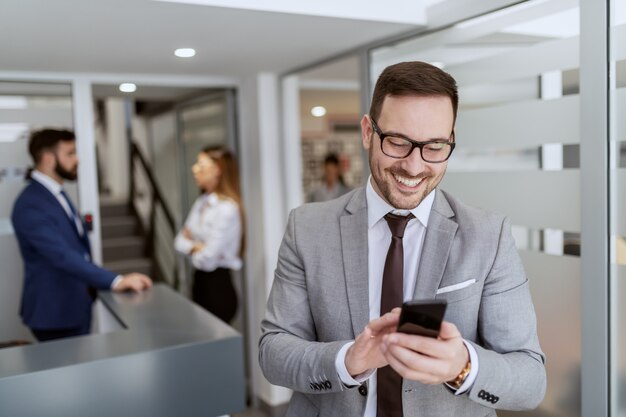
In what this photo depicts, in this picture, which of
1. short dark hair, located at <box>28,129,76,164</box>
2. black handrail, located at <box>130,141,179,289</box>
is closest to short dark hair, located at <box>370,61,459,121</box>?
short dark hair, located at <box>28,129,76,164</box>

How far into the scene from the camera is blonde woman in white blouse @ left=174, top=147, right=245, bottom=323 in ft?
14.2

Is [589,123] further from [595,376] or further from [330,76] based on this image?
[330,76]

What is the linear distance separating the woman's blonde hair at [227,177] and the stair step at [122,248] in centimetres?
356

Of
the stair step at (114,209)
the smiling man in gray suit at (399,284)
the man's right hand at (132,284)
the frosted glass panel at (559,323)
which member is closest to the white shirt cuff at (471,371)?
the smiling man in gray suit at (399,284)

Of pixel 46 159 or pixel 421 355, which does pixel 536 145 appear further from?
pixel 46 159

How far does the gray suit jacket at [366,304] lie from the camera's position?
4.52 ft

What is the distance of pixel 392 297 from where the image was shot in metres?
1.46

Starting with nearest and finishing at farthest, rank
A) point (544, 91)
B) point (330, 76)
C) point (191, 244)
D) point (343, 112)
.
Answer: point (544, 91) → point (191, 244) → point (330, 76) → point (343, 112)

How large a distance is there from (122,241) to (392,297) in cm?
681

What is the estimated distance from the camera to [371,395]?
4.84 ft

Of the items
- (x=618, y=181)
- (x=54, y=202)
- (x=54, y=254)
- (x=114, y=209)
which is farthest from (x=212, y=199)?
(x=114, y=209)

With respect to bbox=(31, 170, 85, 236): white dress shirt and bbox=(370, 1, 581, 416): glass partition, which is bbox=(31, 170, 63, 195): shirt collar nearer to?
bbox=(31, 170, 85, 236): white dress shirt

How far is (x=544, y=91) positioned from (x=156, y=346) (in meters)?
1.77

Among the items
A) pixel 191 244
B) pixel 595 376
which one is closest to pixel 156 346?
pixel 595 376
